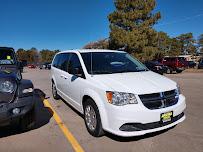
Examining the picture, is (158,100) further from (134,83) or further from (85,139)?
(85,139)

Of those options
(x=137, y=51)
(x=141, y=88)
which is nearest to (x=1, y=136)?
(x=141, y=88)

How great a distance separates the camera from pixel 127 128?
421 centimetres

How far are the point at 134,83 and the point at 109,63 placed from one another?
1.37m

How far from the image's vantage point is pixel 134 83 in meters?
4.54

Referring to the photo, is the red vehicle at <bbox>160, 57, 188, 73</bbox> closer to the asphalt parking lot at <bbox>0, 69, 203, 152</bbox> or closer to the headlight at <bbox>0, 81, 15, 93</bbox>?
the asphalt parking lot at <bbox>0, 69, 203, 152</bbox>

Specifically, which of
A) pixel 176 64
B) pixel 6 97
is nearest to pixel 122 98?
pixel 6 97

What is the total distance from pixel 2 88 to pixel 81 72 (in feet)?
5.59

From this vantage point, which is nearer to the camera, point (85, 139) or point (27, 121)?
point (85, 139)

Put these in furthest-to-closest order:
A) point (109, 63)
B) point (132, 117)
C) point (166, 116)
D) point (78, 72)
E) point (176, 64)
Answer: point (176, 64)
point (109, 63)
point (78, 72)
point (166, 116)
point (132, 117)

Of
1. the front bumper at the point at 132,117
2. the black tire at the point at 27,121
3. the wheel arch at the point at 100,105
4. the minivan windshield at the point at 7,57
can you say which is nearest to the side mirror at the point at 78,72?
the wheel arch at the point at 100,105

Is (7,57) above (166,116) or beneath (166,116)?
above

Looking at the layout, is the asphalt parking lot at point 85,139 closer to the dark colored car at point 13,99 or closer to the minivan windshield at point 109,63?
the dark colored car at point 13,99

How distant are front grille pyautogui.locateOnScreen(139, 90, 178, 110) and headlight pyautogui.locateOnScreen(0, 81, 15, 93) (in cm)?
236

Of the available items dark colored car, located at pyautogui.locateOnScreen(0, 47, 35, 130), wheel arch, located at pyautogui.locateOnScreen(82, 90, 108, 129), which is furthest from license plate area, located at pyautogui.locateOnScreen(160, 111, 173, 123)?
dark colored car, located at pyautogui.locateOnScreen(0, 47, 35, 130)
